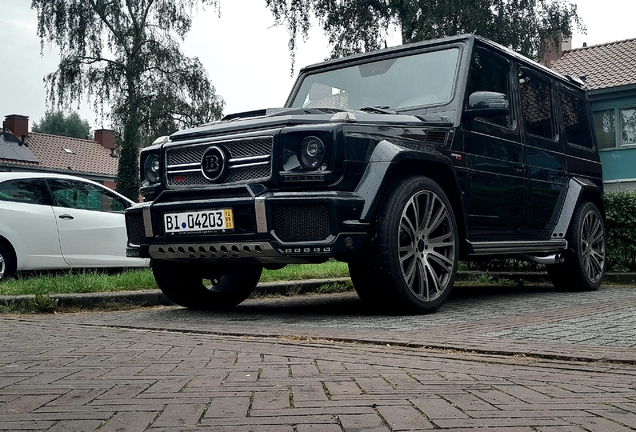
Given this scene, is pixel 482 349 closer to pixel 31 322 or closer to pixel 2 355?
pixel 2 355

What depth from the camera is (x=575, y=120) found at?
888cm

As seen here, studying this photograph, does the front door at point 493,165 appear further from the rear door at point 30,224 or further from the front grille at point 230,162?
the rear door at point 30,224

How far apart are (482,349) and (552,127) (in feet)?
15.5

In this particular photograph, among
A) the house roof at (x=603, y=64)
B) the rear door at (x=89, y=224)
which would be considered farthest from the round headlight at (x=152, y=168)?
the house roof at (x=603, y=64)

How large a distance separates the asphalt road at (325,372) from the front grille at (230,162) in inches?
40.9

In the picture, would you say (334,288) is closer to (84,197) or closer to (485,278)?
(485,278)

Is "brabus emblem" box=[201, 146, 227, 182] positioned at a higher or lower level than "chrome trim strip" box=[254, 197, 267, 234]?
higher

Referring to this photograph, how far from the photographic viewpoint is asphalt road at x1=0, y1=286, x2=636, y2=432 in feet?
8.71

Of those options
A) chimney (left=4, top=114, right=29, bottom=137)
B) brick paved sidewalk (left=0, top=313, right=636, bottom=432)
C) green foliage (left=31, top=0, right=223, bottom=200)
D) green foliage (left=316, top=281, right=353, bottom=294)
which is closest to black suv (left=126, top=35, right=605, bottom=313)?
brick paved sidewalk (left=0, top=313, right=636, bottom=432)

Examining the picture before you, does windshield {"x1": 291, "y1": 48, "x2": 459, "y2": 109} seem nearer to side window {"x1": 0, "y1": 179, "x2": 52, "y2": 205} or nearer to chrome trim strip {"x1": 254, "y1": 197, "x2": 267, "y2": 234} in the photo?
chrome trim strip {"x1": 254, "y1": 197, "x2": 267, "y2": 234}

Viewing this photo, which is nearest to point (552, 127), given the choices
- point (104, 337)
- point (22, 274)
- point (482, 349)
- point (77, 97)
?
point (482, 349)

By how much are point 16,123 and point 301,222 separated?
47.8m

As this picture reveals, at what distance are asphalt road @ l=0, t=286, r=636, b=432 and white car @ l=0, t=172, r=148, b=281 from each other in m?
3.56

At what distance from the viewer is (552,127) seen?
8172mm
